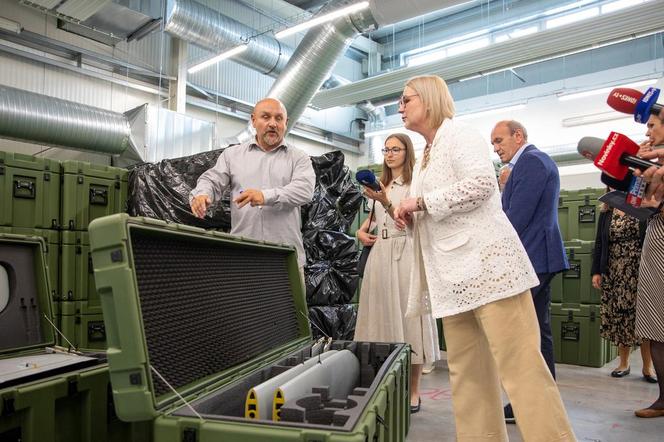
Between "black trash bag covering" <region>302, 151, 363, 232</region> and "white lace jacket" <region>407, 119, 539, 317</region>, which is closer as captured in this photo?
"white lace jacket" <region>407, 119, 539, 317</region>

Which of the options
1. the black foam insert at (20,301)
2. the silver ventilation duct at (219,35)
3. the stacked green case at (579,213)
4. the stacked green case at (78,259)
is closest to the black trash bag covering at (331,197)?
the stacked green case at (78,259)

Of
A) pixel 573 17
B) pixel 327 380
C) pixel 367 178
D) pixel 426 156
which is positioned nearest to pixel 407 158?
pixel 367 178

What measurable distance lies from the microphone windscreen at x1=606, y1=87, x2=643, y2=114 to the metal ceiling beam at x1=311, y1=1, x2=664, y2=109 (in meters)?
→ 4.16

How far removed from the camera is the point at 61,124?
4.94 meters

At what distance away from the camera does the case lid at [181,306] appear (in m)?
0.88

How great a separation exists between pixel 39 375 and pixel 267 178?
110cm

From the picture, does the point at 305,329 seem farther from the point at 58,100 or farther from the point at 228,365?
the point at 58,100

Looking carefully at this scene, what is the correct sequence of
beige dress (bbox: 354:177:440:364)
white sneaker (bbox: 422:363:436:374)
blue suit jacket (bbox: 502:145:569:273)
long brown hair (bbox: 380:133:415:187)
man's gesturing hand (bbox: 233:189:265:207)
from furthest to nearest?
white sneaker (bbox: 422:363:436:374)
long brown hair (bbox: 380:133:415:187)
beige dress (bbox: 354:177:440:364)
blue suit jacket (bbox: 502:145:569:273)
man's gesturing hand (bbox: 233:189:265:207)

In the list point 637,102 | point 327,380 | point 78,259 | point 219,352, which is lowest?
point 327,380

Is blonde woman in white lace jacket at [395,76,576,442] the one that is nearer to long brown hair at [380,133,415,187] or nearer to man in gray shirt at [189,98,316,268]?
man in gray shirt at [189,98,316,268]

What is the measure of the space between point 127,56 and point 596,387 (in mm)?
6512

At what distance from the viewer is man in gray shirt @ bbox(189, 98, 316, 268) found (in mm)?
1961

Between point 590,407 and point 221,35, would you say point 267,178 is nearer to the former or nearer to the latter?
point 590,407

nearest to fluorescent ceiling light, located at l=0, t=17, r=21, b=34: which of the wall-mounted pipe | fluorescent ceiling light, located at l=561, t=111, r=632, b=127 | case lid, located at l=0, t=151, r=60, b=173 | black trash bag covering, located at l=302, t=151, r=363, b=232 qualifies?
the wall-mounted pipe
